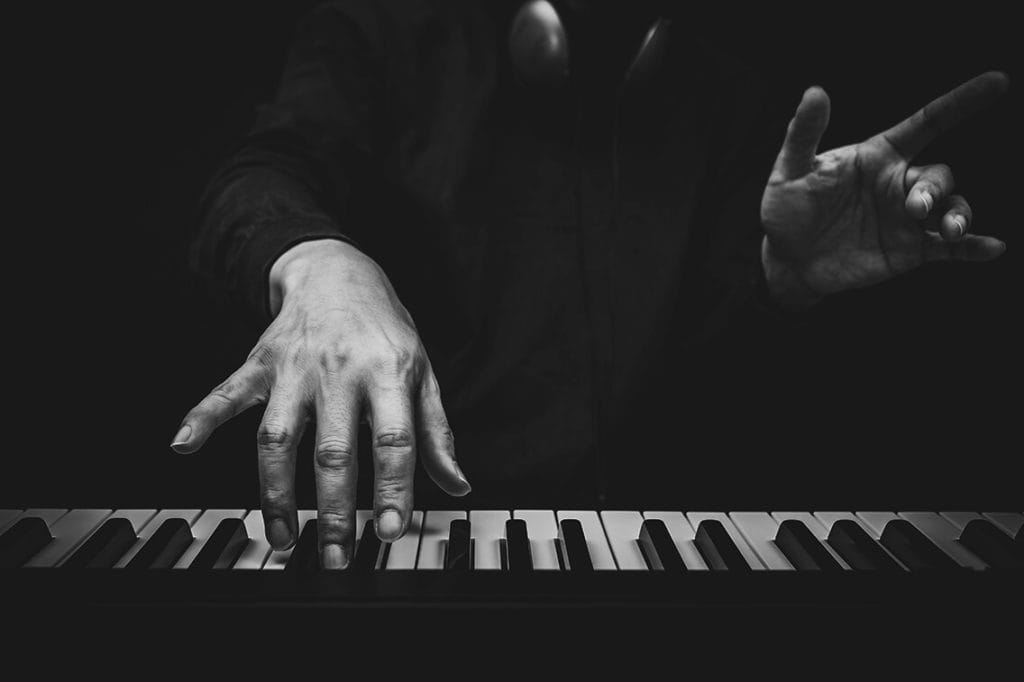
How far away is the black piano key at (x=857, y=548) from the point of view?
2.17 ft

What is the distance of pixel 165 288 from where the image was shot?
1628 mm

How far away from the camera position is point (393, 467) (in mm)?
612

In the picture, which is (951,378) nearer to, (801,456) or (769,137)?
(801,456)

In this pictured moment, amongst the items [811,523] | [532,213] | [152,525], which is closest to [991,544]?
[811,523]

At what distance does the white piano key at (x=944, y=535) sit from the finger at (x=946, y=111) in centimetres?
51

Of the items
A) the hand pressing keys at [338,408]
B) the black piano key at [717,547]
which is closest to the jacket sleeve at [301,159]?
the hand pressing keys at [338,408]

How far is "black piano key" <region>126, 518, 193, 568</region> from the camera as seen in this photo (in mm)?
646

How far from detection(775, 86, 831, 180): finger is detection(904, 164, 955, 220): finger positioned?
14 centimetres

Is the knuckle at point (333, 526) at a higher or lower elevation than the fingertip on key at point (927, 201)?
lower

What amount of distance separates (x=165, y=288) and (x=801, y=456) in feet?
4.99

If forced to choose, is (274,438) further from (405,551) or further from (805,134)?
(805,134)

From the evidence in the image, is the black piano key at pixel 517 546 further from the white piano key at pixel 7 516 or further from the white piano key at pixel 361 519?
the white piano key at pixel 7 516

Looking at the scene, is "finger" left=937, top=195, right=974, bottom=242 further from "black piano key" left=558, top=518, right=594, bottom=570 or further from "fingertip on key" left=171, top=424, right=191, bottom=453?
"fingertip on key" left=171, top=424, right=191, bottom=453

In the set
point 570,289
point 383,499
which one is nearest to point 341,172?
point 570,289
